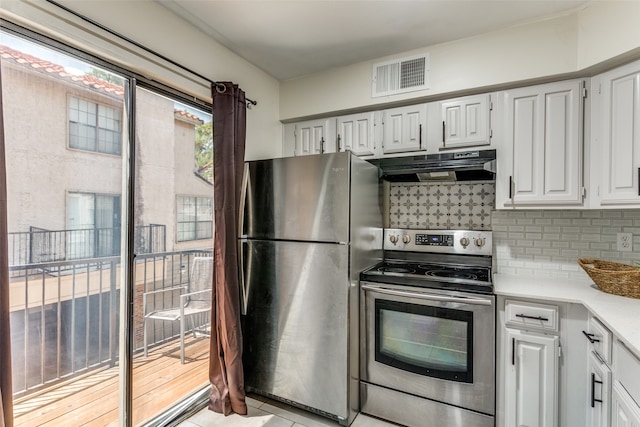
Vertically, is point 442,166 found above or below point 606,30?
below

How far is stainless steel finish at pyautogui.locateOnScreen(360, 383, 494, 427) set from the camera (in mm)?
1872

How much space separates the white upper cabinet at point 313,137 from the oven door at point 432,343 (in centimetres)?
124

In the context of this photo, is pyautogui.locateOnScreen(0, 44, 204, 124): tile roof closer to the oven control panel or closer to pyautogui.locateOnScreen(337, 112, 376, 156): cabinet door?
pyautogui.locateOnScreen(337, 112, 376, 156): cabinet door

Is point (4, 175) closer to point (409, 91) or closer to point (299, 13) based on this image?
point (299, 13)

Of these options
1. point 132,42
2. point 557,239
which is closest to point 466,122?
point 557,239

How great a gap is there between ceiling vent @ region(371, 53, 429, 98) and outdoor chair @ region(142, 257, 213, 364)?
1826 mm

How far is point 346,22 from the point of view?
2016 millimetres

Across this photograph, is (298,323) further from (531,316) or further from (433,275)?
(531,316)

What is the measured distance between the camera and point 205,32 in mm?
2135

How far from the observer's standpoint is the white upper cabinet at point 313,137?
8.89 feet

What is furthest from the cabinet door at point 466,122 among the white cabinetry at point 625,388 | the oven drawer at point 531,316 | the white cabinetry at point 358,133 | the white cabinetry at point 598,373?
the white cabinetry at point 625,388

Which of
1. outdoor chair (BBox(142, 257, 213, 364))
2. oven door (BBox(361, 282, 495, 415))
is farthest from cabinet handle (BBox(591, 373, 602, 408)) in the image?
outdoor chair (BBox(142, 257, 213, 364))

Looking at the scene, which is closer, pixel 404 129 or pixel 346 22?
pixel 346 22

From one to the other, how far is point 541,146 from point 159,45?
241 cm
